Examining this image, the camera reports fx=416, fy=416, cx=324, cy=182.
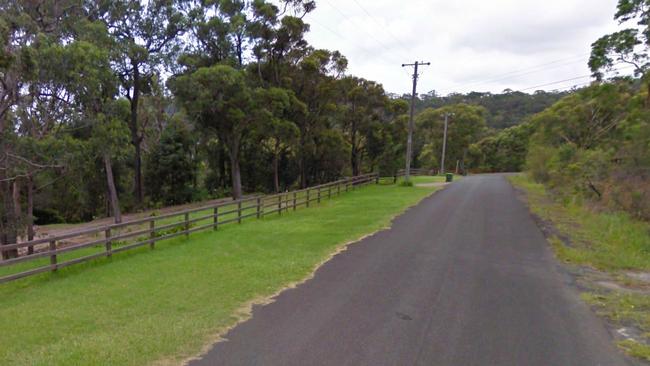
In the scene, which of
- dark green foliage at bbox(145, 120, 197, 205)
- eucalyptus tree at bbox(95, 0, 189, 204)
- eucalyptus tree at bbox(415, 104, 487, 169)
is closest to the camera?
eucalyptus tree at bbox(95, 0, 189, 204)

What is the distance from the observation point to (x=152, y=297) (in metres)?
6.56

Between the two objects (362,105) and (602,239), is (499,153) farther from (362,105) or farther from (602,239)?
(602,239)

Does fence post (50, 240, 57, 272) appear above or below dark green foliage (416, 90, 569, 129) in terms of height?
below

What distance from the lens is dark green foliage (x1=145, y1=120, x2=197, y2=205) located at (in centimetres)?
3350

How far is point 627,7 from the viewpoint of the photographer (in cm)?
1855

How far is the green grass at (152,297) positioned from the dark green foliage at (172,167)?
917 inches

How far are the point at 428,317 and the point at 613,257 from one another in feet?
19.6

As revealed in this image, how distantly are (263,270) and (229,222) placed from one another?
6696mm

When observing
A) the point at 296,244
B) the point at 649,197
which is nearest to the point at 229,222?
the point at 296,244

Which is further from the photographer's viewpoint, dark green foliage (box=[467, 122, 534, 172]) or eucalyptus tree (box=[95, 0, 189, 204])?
dark green foliage (box=[467, 122, 534, 172])

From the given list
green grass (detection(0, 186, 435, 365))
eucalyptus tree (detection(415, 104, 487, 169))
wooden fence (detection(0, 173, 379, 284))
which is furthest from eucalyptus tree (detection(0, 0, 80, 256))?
eucalyptus tree (detection(415, 104, 487, 169))

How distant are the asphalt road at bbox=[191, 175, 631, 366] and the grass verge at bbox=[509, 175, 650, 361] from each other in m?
0.32

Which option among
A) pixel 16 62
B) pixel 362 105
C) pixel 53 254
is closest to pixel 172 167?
pixel 362 105

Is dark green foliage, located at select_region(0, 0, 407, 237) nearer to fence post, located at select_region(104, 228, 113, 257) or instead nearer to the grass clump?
fence post, located at select_region(104, 228, 113, 257)
